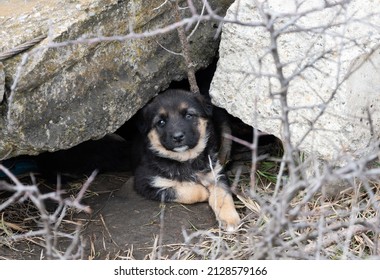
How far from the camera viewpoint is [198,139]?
5707 millimetres

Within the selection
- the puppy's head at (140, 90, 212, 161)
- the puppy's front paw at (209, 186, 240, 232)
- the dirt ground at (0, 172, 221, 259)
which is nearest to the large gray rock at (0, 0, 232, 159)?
the puppy's head at (140, 90, 212, 161)

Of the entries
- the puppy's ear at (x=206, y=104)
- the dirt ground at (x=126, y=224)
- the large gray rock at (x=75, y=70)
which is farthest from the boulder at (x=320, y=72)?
the dirt ground at (x=126, y=224)

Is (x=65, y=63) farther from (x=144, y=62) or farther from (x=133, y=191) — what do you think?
(x=133, y=191)

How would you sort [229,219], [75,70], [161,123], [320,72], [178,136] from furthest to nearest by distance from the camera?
[161,123]
[178,136]
[229,219]
[75,70]
[320,72]

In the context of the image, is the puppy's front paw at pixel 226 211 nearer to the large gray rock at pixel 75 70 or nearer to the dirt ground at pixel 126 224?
the dirt ground at pixel 126 224

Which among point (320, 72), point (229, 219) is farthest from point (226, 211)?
point (320, 72)

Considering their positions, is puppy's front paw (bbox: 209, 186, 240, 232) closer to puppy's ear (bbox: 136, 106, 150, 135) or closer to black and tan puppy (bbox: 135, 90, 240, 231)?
black and tan puppy (bbox: 135, 90, 240, 231)

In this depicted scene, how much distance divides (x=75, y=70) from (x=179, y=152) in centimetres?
131

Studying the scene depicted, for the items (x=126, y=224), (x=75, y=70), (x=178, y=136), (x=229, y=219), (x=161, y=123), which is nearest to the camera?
(x=75, y=70)

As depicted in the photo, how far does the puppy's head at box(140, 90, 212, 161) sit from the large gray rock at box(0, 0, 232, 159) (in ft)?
1.12

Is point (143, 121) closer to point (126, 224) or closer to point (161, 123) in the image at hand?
point (161, 123)

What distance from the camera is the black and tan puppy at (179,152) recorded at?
558 cm

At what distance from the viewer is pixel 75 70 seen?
468 centimetres

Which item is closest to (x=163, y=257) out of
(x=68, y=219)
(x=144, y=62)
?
(x=68, y=219)
